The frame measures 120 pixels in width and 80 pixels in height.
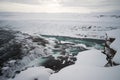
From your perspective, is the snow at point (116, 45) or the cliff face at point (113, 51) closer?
the snow at point (116, 45)

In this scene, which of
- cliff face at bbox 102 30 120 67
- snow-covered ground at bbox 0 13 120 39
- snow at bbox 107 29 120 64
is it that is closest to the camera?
snow at bbox 107 29 120 64

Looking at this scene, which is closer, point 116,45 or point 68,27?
point 116,45

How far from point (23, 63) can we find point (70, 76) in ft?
23.6

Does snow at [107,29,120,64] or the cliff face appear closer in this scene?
snow at [107,29,120,64]

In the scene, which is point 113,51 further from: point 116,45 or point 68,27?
point 68,27

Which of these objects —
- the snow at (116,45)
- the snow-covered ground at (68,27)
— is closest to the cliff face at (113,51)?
the snow at (116,45)

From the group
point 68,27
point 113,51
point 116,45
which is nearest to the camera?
point 116,45

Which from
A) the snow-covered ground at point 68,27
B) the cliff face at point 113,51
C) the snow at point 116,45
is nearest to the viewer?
the snow at point 116,45

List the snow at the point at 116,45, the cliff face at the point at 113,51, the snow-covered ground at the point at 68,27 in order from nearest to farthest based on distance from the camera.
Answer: the snow at the point at 116,45 → the cliff face at the point at 113,51 → the snow-covered ground at the point at 68,27

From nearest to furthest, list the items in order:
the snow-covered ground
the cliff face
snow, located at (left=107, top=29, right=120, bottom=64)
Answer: snow, located at (left=107, top=29, right=120, bottom=64)
the cliff face
the snow-covered ground

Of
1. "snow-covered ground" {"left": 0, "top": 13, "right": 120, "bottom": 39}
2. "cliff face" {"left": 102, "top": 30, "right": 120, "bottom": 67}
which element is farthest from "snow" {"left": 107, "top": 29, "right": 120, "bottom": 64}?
"snow-covered ground" {"left": 0, "top": 13, "right": 120, "bottom": 39}

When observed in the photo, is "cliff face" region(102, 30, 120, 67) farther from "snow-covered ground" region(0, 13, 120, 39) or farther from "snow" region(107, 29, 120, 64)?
"snow-covered ground" region(0, 13, 120, 39)

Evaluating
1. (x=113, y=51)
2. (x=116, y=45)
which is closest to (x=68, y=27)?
(x=113, y=51)

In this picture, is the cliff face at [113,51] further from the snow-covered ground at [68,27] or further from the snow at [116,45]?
the snow-covered ground at [68,27]
